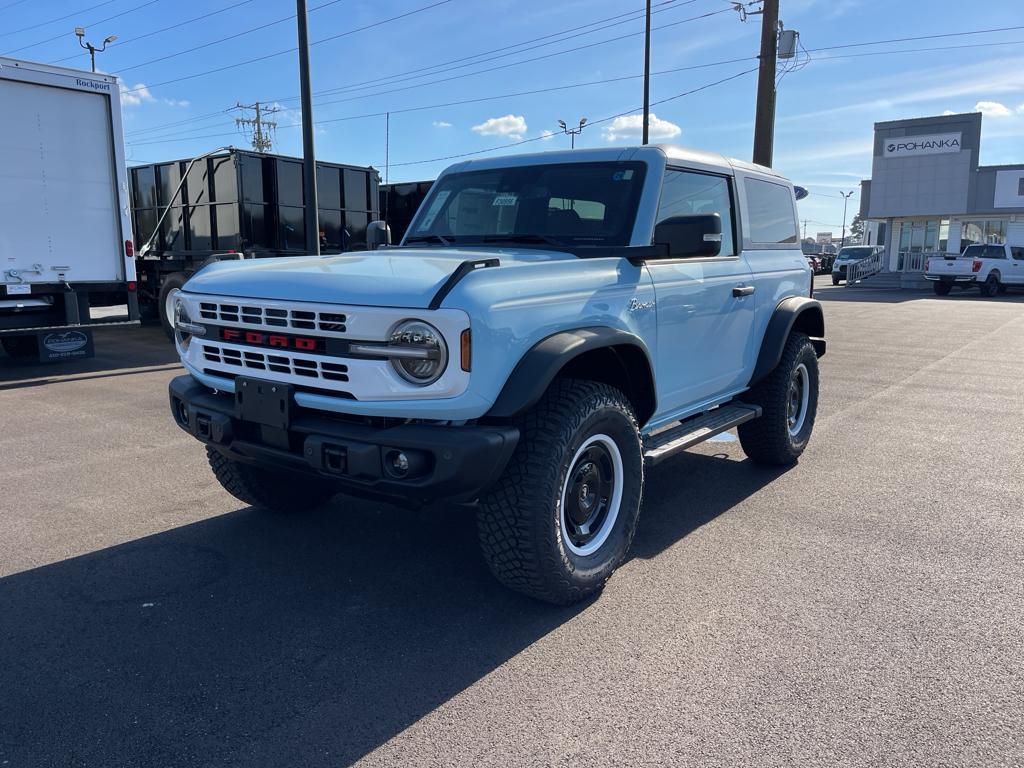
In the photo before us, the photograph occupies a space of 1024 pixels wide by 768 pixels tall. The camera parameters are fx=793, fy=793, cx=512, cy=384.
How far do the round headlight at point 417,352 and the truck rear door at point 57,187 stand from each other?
7.93 meters

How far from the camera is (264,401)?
3.35 m

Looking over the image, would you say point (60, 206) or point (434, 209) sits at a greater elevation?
point (60, 206)

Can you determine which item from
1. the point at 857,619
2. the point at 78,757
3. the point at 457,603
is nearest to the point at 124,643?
the point at 78,757

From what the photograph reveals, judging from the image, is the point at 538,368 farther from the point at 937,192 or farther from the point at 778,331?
the point at 937,192

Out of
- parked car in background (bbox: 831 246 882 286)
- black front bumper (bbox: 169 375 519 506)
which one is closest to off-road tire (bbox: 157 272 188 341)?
black front bumper (bbox: 169 375 519 506)

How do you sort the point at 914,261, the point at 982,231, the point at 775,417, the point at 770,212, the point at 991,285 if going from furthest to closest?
the point at 982,231 → the point at 914,261 → the point at 991,285 → the point at 770,212 → the point at 775,417

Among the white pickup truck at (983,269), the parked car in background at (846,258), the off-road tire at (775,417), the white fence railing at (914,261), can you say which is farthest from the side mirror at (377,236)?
the white fence railing at (914,261)

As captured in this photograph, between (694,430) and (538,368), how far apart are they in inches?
68.5

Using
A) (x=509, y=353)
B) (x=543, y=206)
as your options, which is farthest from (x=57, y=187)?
(x=509, y=353)

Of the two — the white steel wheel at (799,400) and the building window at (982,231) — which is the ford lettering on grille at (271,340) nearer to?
the white steel wheel at (799,400)

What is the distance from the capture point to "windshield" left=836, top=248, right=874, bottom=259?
36344mm

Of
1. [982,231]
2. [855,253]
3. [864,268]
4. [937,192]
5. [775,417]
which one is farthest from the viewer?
[982,231]

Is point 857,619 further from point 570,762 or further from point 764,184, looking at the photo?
point 764,184

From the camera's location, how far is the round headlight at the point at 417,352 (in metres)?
2.99
